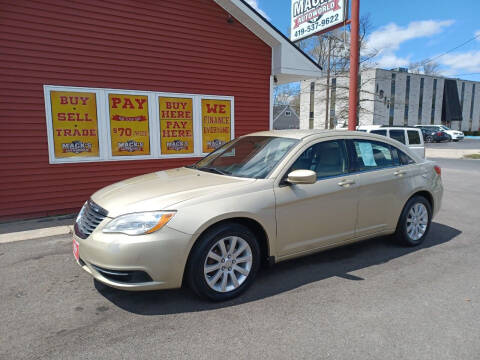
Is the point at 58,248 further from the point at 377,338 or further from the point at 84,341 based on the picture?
the point at 377,338

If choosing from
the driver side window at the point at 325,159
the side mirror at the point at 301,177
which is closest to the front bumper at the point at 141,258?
the side mirror at the point at 301,177

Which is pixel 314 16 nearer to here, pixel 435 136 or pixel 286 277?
pixel 286 277

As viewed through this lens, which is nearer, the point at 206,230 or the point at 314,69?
the point at 206,230

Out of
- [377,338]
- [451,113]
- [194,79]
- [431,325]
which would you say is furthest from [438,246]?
[451,113]

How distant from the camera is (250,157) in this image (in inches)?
156

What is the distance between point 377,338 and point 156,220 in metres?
2.00

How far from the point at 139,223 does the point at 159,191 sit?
0.45 metres

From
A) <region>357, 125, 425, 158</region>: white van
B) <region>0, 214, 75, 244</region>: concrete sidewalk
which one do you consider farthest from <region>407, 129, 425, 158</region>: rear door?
<region>0, 214, 75, 244</region>: concrete sidewalk

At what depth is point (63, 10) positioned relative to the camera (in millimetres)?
6156

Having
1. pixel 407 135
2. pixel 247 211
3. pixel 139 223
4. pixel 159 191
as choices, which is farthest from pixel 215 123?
pixel 407 135

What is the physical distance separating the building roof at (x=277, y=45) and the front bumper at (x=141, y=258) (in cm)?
629

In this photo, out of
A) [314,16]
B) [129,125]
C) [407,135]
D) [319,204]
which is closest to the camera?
[319,204]

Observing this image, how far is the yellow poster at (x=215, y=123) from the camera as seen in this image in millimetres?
7883

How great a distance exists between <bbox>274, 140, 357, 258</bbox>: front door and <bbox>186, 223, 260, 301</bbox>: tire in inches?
14.3
